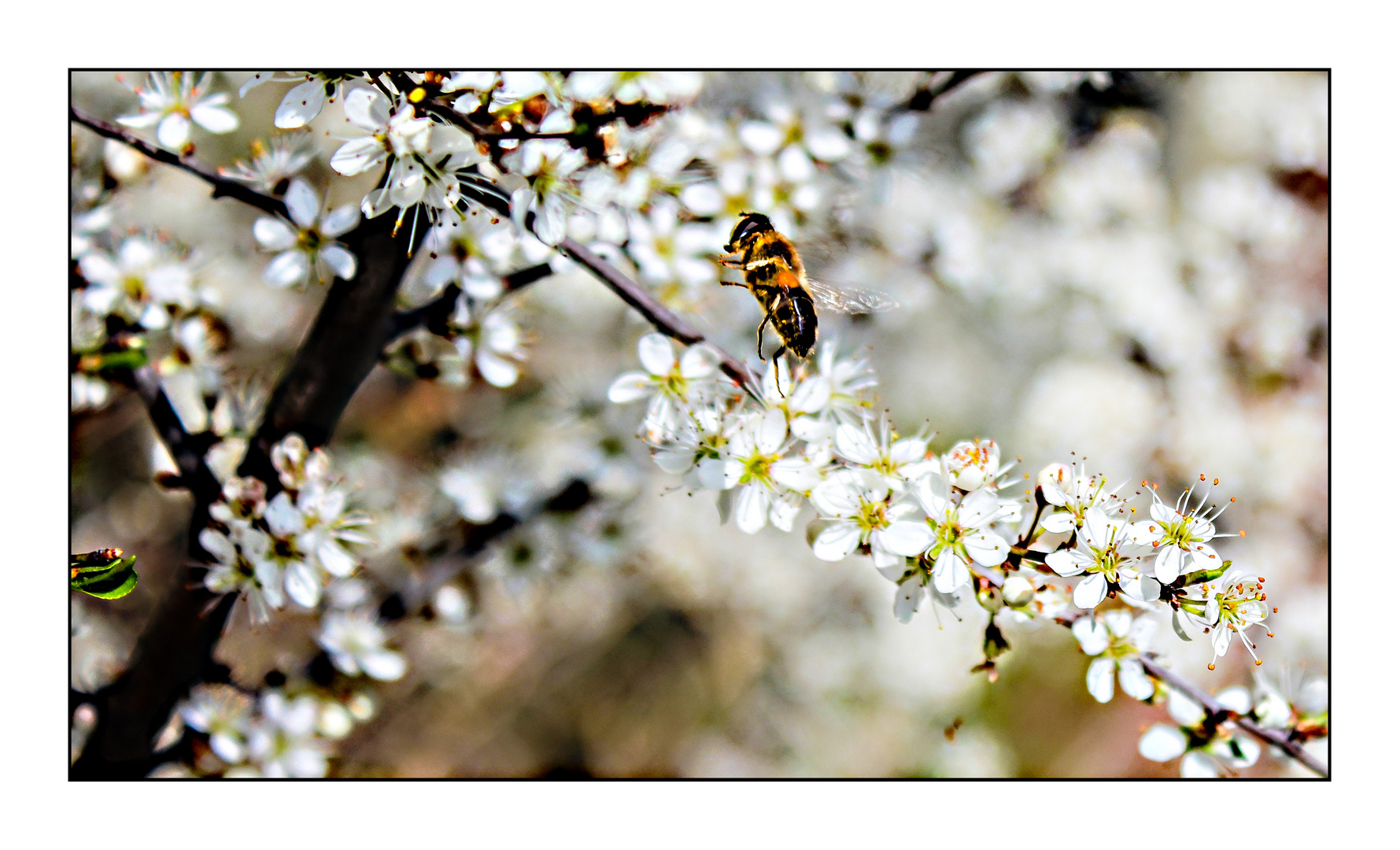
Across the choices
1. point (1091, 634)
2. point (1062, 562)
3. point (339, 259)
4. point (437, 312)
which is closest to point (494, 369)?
point (437, 312)

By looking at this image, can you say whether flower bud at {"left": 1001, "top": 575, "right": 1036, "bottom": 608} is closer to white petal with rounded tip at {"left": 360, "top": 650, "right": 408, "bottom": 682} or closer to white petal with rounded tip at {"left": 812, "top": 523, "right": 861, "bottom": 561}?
white petal with rounded tip at {"left": 812, "top": 523, "right": 861, "bottom": 561}

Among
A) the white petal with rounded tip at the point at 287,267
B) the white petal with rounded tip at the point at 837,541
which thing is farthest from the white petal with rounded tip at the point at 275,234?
the white petal with rounded tip at the point at 837,541

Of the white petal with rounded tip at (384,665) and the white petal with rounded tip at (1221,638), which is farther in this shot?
the white petal with rounded tip at (384,665)

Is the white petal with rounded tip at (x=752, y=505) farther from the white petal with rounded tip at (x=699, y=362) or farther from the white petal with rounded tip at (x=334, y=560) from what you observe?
the white petal with rounded tip at (x=334, y=560)

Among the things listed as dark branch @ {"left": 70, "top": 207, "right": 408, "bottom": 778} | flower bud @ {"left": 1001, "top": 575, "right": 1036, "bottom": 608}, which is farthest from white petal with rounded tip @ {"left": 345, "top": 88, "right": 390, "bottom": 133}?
flower bud @ {"left": 1001, "top": 575, "right": 1036, "bottom": 608}

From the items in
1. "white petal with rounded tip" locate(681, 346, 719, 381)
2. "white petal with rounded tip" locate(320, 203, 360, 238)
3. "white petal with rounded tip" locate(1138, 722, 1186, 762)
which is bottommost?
"white petal with rounded tip" locate(1138, 722, 1186, 762)

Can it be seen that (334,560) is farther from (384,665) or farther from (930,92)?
(930,92)
